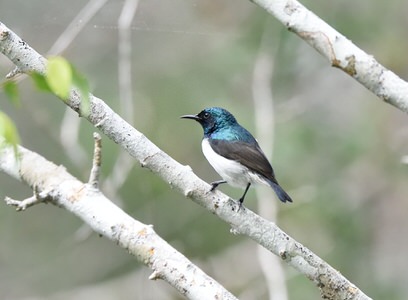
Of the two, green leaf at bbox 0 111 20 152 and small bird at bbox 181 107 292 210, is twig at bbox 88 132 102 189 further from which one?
green leaf at bbox 0 111 20 152

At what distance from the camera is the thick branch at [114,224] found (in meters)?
3.68

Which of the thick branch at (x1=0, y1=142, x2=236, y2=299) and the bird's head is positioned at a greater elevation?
the bird's head

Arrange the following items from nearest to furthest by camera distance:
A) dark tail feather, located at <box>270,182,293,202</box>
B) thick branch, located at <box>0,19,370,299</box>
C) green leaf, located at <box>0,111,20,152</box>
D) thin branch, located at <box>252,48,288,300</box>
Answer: green leaf, located at <box>0,111,20,152</box>, thick branch, located at <box>0,19,370,299</box>, dark tail feather, located at <box>270,182,293,202</box>, thin branch, located at <box>252,48,288,300</box>

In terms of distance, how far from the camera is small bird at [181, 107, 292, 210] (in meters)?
4.59

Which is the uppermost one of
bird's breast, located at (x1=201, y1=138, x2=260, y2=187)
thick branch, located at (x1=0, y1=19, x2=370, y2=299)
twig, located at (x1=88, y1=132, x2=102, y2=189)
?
bird's breast, located at (x1=201, y1=138, x2=260, y2=187)

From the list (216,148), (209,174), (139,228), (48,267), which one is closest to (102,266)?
(48,267)

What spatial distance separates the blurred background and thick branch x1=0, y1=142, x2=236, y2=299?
2.72 metres

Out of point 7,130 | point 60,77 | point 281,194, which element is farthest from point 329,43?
point 7,130

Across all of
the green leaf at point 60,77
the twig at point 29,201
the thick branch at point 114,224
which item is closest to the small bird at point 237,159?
the thick branch at point 114,224

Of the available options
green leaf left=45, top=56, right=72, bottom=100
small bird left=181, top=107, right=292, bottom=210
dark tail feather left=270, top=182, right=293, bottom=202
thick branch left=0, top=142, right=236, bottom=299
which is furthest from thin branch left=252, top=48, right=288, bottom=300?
green leaf left=45, top=56, right=72, bottom=100

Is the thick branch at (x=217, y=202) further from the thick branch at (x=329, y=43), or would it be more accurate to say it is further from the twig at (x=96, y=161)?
the thick branch at (x=329, y=43)

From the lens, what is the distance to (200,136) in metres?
8.02

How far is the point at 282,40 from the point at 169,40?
7.06 feet

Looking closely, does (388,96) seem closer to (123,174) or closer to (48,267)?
(123,174)
